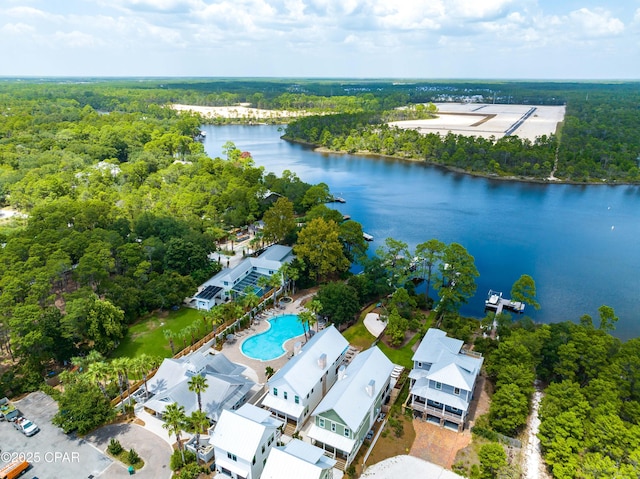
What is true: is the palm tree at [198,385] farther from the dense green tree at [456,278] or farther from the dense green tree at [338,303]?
the dense green tree at [456,278]

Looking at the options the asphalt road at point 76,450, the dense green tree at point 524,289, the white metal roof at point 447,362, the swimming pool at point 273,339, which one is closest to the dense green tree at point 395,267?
the dense green tree at point 524,289

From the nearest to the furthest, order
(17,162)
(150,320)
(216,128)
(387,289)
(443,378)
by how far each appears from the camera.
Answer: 1. (443,378)
2. (150,320)
3. (387,289)
4. (17,162)
5. (216,128)

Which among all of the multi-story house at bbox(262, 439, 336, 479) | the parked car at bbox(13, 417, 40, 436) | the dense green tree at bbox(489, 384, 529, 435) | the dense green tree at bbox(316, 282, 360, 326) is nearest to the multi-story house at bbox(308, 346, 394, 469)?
the multi-story house at bbox(262, 439, 336, 479)

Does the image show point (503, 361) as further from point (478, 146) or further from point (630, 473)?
point (478, 146)

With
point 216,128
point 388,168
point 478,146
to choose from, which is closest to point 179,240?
point 388,168

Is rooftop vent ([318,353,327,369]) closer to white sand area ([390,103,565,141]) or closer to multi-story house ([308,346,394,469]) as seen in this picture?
multi-story house ([308,346,394,469])

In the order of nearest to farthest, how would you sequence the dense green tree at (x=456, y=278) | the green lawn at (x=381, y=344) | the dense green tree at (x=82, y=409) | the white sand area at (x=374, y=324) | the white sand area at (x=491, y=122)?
the dense green tree at (x=82, y=409), the green lawn at (x=381, y=344), the white sand area at (x=374, y=324), the dense green tree at (x=456, y=278), the white sand area at (x=491, y=122)
